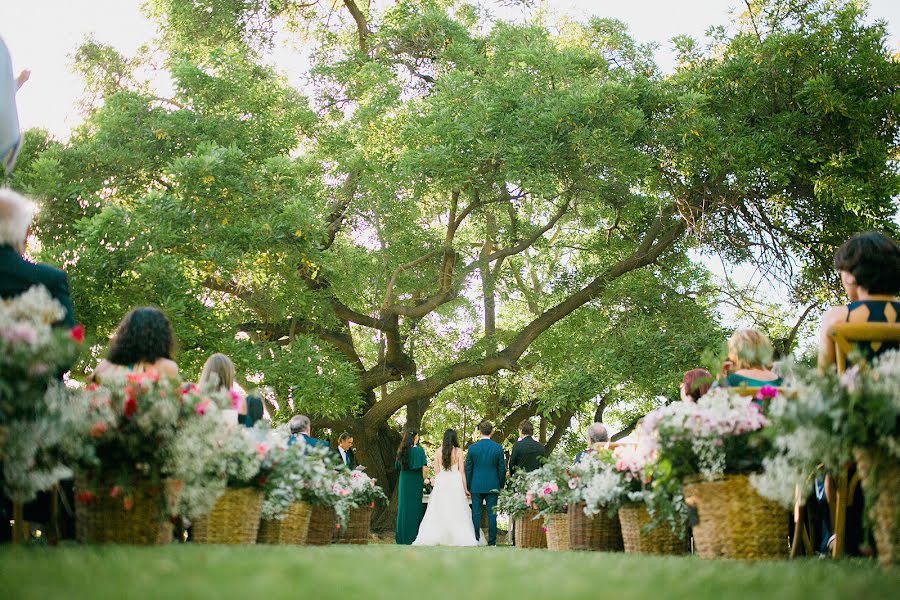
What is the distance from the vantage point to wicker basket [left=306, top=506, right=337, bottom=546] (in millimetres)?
9102

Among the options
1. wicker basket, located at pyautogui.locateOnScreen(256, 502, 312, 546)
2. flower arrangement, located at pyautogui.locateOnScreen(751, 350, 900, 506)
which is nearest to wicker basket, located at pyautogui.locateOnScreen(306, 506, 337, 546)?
wicker basket, located at pyautogui.locateOnScreen(256, 502, 312, 546)

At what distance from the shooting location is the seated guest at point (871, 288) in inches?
201

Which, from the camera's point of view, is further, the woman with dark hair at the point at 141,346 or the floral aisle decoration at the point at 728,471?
the woman with dark hair at the point at 141,346

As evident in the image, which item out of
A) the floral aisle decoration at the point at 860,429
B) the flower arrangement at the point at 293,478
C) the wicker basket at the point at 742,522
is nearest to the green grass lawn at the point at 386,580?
the floral aisle decoration at the point at 860,429

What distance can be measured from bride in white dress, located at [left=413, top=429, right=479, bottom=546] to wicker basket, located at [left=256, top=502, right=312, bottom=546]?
608cm

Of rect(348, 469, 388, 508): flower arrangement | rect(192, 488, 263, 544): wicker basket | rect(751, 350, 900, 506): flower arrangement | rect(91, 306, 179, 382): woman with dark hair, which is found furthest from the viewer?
rect(348, 469, 388, 508): flower arrangement

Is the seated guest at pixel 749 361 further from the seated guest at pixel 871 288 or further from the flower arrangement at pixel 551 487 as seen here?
the flower arrangement at pixel 551 487

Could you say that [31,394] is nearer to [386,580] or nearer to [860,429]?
[386,580]

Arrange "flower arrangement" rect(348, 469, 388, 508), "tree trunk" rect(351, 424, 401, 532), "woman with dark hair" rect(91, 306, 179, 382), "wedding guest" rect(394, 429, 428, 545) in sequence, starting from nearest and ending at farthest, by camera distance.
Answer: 1. "woman with dark hair" rect(91, 306, 179, 382)
2. "flower arrangement" rect(348, 469, 388, 508)
3. "wedding guest" rect(394, 429, 428, 545)
4. "tree trunk" rect(351, 424, 401, 532)

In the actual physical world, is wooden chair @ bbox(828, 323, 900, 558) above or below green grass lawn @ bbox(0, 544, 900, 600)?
above

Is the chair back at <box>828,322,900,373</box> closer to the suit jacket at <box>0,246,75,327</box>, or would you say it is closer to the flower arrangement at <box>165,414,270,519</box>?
the flower arrangement at <box>165,414,270,519</box>

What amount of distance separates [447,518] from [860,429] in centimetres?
1054

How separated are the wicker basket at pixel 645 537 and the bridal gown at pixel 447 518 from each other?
670 centimetres

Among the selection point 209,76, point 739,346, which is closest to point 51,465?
point 739,346
